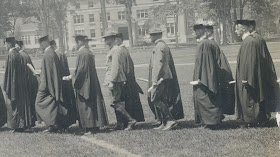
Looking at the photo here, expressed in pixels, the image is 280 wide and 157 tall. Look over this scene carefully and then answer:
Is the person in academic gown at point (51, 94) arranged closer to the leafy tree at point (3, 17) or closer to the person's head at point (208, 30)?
the person's head at point (208, 30)

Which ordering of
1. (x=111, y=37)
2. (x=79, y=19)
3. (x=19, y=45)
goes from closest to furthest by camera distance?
1. (x=111, y=37)
2. (x=19, y=45)
3. (x=79, y=19)

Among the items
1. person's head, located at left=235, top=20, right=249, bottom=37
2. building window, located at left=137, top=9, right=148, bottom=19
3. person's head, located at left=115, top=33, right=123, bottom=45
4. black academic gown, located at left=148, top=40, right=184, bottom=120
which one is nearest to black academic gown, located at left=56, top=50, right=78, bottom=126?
person's head, located at left=115, top=33, right=123, bottom=45

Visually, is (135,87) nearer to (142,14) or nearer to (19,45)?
(19,45)

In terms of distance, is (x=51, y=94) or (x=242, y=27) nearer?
(x=242, y=27)

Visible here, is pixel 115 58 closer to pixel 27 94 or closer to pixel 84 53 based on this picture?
pixel 84 53

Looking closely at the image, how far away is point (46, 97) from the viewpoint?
832cm

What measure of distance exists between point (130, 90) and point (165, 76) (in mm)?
873

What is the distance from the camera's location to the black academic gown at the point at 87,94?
802 cm

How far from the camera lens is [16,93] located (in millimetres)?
8648

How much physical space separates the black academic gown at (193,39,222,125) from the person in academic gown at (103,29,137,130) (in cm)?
147

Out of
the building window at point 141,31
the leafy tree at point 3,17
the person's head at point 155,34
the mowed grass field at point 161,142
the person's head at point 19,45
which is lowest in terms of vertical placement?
the mowed grass field at point 161,142

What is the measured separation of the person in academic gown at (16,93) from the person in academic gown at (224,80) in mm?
4122

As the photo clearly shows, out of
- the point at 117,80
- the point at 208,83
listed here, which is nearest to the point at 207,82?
the point at 208,83

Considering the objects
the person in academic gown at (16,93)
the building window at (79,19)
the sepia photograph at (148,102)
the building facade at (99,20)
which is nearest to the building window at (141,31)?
the building facade at (99,20)
